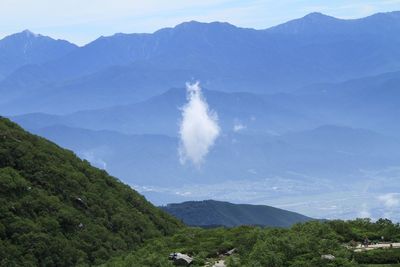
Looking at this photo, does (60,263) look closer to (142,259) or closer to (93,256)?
(93,256)

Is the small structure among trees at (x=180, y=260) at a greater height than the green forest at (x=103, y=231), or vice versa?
the green forest at (x=103, y=231)

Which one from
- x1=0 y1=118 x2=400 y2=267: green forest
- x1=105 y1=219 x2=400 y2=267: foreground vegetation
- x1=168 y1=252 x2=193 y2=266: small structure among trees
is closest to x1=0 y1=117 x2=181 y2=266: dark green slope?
x1=0 y1=118 x2=400 y2=267: green forest

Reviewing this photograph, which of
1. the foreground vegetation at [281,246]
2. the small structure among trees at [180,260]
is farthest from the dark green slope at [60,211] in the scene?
the small structure among trees at [180,260]

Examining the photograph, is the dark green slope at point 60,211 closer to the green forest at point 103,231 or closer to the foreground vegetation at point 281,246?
the green forest at point 103,231

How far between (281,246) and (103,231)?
18.1m

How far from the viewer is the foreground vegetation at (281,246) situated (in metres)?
30.3

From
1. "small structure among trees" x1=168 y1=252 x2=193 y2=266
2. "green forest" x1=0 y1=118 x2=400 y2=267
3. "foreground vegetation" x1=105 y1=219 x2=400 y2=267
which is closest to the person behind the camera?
"foreground vegetation" x1=105 y1=219 x2=400 y2=267

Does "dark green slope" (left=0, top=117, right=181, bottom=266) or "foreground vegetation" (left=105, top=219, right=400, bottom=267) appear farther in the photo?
"dark green slope" (left=0, top=117, right=181, bottom=266)

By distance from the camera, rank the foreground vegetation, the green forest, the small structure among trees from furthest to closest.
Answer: the small structure among trees, the green forest, the foreground vegetation

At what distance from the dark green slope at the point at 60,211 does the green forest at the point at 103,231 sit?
2.5 inches

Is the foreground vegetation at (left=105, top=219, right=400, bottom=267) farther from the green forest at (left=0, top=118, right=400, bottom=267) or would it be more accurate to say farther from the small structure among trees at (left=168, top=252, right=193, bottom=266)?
the small structure among trees at (left=168, top=252, right=193, bottom=266)

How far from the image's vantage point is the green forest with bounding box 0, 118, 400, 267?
3198 centimetres

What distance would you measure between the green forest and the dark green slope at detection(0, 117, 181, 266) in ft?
0.21

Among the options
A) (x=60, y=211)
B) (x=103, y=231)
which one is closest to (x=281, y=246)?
(x=103, y=231)
